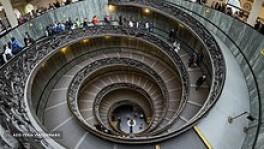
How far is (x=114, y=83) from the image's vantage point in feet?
71.2

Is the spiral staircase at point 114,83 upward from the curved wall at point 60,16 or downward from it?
downward

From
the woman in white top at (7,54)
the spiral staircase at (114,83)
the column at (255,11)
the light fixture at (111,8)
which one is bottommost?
the spiral staircase at (114,83)

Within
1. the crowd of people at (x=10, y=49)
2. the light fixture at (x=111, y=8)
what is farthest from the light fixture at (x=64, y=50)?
the light fixture at (x=111, y=8)

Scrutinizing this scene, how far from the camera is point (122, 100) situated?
23234 mm

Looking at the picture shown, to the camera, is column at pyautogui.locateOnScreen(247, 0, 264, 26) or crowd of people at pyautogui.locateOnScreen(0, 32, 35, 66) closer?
crowd of people at pyautogui.locateOnScreen(0, 32, 35, 66)

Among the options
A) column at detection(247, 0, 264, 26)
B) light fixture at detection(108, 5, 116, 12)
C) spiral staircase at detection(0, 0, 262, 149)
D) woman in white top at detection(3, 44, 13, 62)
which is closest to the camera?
spiral staircase at detection(0, 0, 262, 149)

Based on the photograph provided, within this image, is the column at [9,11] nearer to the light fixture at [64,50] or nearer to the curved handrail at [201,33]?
the light fixture at [64,50]

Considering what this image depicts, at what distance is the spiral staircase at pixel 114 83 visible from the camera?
10.3 m

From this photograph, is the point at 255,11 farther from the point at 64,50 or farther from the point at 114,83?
the point at 64,50

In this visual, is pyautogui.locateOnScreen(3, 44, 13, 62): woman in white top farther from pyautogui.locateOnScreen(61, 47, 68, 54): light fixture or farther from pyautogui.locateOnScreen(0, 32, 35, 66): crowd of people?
pyautogui.locateOnScreen(61, 47, 68, 54): light fixture

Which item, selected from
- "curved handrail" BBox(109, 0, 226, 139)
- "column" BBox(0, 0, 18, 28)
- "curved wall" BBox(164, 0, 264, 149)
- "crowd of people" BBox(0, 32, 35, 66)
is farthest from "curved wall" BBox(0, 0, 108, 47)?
"curved wall" BBox(164, 0, 264, 149)

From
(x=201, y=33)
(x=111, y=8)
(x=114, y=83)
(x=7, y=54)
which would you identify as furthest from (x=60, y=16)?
(x=201, y=33)

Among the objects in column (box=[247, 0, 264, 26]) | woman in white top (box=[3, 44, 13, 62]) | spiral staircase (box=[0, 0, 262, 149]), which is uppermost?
column (box=[247, 0, 264, 26])

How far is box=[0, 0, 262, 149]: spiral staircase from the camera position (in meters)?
10.3
